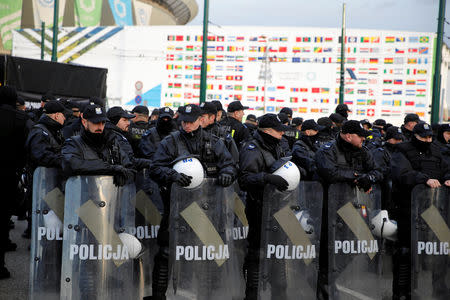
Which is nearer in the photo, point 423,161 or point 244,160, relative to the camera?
point 244,160

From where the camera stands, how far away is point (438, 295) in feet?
16.5

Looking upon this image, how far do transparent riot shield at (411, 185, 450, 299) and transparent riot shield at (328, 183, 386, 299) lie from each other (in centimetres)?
45

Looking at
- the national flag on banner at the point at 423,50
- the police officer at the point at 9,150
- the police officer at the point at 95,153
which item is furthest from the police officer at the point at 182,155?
the national flag on banner at the point at 423,50

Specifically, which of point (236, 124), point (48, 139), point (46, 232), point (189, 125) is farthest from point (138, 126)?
point (46, 232)

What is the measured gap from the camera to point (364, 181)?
189 inches

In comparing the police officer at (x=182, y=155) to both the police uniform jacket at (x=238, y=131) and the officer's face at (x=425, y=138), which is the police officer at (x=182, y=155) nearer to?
the officer's face at (x=425, y=138)

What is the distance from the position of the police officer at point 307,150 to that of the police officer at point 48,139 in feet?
9.21

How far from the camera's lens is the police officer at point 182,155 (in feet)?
15.0

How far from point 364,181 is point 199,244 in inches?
62.9

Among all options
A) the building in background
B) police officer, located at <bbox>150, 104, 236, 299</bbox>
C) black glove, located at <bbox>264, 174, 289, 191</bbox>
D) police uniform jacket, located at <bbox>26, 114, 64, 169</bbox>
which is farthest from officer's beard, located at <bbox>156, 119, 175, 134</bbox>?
the building in background

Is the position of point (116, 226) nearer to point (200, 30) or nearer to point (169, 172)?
point (169, 172)

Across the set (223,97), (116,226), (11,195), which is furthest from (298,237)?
(223,97)

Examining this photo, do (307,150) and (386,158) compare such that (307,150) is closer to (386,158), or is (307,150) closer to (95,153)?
(386,158)

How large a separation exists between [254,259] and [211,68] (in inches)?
1252
